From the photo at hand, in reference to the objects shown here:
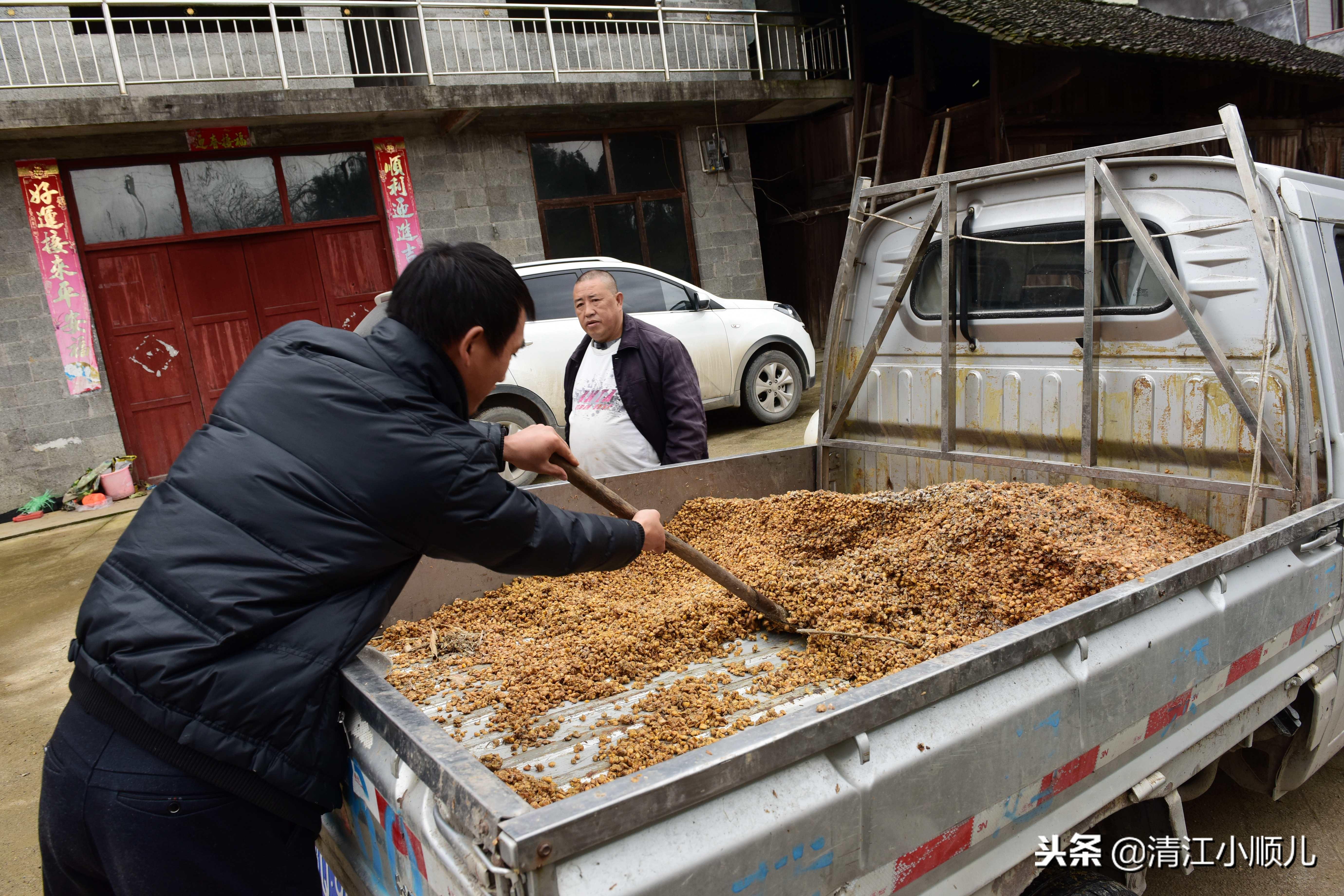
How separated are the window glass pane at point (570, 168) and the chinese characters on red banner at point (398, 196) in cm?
157

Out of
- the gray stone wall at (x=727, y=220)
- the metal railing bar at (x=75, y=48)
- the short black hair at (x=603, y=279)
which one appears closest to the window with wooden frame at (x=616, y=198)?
the gray stone wall at (x=727, y=220)

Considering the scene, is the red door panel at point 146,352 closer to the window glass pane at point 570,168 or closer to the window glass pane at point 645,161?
the window glass pane at point 570,168

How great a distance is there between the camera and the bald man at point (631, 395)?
361 centimetres

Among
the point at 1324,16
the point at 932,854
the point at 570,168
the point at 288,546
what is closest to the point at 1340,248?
the point at 932,854

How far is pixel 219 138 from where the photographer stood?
8.81 m

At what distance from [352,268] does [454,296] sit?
29.1 ft

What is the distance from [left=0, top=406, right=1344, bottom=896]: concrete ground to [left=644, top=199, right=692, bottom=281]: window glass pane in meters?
4.54

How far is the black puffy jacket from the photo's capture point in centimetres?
136

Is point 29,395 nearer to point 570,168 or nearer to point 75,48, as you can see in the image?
point 75,48

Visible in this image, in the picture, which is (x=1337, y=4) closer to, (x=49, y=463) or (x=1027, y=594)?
(x=1027, y=594)

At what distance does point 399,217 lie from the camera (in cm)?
965

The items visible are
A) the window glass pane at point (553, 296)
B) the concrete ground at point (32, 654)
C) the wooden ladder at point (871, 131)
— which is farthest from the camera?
the wooden ladder at point (871, 131)

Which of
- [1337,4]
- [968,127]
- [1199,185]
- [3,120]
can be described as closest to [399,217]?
[3,120]

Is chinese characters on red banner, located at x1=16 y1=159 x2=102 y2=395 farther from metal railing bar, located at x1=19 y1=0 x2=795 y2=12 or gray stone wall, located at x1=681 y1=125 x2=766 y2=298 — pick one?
gray stone wall, located at x1=681 y1=125 x2=766 y2=298
